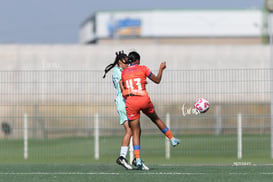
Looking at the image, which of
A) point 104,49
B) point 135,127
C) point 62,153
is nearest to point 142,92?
point 135,127

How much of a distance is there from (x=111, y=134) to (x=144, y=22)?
7294 cm

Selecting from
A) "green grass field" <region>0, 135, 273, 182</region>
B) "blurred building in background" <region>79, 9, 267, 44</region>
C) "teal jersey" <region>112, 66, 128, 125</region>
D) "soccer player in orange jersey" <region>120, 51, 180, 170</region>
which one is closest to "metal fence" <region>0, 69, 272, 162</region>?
"green grass field" <region>0, 135, 273, 182</region>

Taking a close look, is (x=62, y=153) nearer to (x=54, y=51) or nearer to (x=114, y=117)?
(x=114, y=117)

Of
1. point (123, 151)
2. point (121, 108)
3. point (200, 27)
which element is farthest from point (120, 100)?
point (200, 27)

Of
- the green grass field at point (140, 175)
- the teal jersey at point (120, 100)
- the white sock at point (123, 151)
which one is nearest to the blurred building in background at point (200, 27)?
the teal jersey at point (120, 100)

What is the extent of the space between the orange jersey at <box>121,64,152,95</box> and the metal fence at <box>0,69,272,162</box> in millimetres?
5848

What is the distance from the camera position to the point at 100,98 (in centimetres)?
2095

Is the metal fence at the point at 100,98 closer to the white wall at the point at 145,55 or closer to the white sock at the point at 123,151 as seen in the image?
the white sock at the point at 123,151

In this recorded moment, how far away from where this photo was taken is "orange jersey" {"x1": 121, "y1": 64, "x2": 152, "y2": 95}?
1412 cm

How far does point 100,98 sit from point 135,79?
6898 mm

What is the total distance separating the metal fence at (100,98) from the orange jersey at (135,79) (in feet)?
19.2

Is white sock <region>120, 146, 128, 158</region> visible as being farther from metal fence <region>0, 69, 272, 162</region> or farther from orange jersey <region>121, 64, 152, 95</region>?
metal fence <region>0, 69, 272, 162</region>

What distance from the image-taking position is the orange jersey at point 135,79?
14117 millimetres

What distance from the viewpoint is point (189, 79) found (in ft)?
66.5
